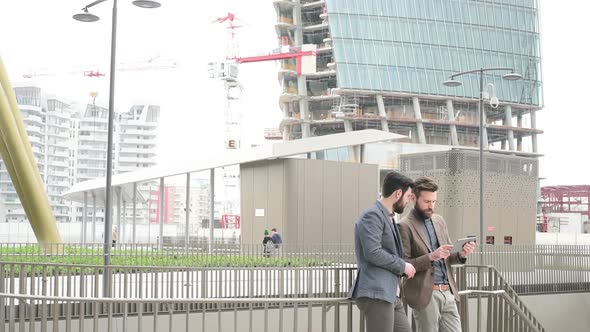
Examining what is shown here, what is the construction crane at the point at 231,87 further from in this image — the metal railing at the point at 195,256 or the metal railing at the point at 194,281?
the metal railing at the point at 194,281

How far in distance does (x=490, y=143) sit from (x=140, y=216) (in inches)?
3674

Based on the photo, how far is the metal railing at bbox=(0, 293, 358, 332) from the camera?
7484 millimetres

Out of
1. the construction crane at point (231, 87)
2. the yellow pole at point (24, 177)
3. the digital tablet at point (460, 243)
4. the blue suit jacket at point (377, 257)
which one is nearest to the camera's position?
the blue suit jacket at point (377, 257)

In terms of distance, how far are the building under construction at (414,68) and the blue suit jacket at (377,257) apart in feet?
292

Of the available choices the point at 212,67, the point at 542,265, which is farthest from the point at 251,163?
the point at 212,67

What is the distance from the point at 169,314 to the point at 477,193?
29118mm

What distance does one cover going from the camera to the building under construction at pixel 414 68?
9619 centimetres

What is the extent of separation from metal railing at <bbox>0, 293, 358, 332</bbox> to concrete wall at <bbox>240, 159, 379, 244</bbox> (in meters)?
18.7

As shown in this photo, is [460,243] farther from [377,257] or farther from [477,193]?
[477,193]

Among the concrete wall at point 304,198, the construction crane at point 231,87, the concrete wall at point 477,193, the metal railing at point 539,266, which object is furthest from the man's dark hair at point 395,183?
the construction crane at point 231,87

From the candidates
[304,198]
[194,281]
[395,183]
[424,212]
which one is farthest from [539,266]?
[395,183]

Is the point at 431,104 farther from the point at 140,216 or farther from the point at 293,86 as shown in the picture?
the point at 140,216

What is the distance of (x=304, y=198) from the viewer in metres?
36.3

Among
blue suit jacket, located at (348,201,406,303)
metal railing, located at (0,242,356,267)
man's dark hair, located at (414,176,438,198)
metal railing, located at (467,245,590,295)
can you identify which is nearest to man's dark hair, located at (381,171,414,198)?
blue suit jacket, located at (348,201,406,303)
